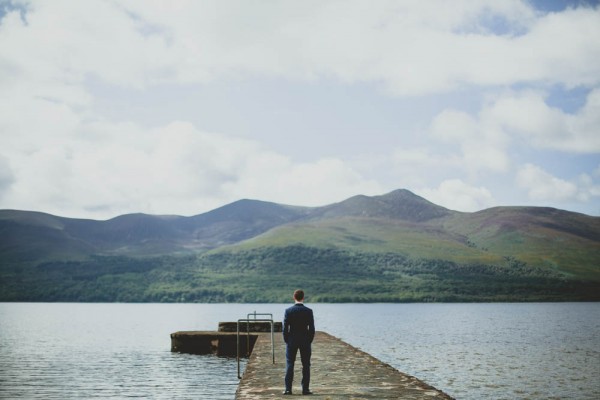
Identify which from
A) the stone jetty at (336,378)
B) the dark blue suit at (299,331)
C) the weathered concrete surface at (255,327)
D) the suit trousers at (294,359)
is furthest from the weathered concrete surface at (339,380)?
the weathered concrete surface at (255,327)

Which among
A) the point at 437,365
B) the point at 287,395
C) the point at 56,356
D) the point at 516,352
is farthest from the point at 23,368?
the point at 516,352

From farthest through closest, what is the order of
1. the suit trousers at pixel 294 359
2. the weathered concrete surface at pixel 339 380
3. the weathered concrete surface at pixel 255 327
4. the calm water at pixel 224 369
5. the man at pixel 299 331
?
the weathered concrete surface at pixel 255 327
the calm water at pixel 224 369
the man at pixel 299 331
the suit trousers at pixel 294 359
the weathered concrete surface at pixel 339 380

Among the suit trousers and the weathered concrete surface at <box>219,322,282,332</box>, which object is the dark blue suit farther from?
the weathered concrete surface at <box>219,322,282,332</box>

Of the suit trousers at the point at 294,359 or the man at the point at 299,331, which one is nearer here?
the suit trousers at the point at 294,359

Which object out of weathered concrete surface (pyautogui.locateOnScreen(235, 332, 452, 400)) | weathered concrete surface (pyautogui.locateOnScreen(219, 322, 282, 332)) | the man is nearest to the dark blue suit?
the man

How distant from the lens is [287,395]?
58.3ft

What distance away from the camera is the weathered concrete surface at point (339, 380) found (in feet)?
58.2

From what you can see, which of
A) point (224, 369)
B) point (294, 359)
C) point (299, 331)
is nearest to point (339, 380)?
point (294, 359)

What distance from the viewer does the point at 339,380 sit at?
21031mm

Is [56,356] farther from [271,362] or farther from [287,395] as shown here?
[287,395]

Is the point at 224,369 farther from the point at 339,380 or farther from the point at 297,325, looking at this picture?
→ the point at 297,325

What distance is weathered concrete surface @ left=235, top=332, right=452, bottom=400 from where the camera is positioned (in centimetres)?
1773

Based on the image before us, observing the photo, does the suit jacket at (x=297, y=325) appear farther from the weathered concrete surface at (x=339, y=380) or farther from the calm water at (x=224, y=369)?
the calm water at (x=224, y=369)

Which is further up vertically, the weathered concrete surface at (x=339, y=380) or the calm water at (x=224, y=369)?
the weathered concrete surface at (x=339, y=380)
